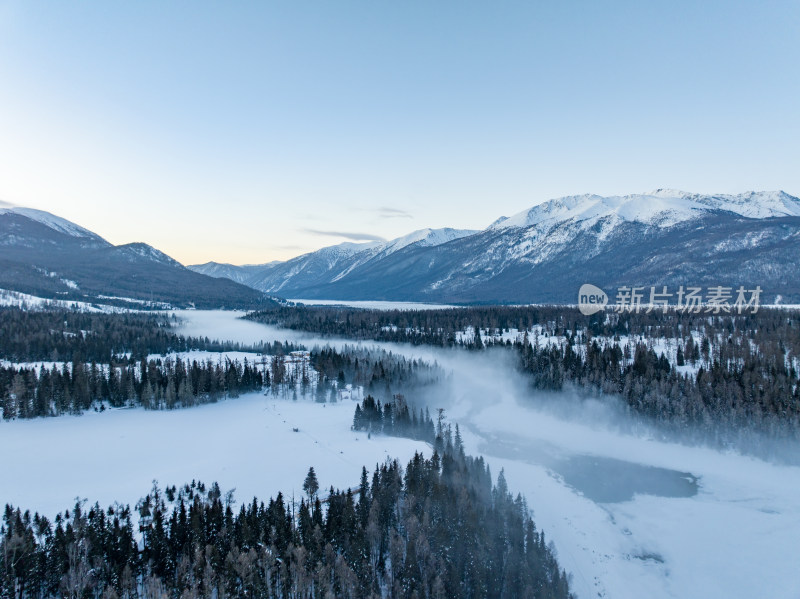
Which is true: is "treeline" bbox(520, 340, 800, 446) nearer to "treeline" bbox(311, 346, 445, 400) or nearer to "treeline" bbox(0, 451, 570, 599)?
"treeline" bbox(311, 346, 445, 400)

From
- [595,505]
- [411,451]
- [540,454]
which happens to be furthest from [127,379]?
[595,505]

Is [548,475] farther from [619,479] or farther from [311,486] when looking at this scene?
[311,486]

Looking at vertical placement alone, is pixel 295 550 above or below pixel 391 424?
above

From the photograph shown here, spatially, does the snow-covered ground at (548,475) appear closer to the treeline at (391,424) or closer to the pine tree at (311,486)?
the pine tree at (311,486)

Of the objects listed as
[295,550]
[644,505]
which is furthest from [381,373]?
[295,550]

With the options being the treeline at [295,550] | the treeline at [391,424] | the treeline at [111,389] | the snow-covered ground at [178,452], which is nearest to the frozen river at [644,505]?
the treeline at [295,550]
